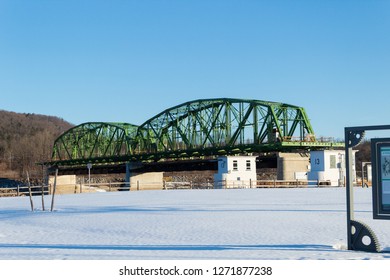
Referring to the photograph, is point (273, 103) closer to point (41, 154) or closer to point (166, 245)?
point (166, 245)

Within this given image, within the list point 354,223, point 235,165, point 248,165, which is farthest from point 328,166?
point 354,223

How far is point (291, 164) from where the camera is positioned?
64.8 meters

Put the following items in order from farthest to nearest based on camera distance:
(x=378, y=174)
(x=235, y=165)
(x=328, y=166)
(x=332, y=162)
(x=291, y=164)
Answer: (x=291, y=164), (x=235, y=165), (x=332, y=162), (x=328, y=166), (x=378, y=174)

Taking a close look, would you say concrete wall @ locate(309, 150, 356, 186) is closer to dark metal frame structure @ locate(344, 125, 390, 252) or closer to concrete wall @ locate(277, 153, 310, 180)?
concrete wall @ locate(277, 153, 310, 180)

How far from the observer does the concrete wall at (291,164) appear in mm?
63431

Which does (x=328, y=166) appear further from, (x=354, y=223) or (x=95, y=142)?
(x=95, y=142)

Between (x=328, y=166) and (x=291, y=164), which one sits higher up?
(x=291, y=164)

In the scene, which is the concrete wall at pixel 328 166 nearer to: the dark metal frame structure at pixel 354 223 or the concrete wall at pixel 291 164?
the concrete wall at pixel 291 164

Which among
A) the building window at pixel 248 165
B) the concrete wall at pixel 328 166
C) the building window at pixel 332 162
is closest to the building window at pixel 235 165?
the building window at pixel 248 165

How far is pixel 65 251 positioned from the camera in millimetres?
10617

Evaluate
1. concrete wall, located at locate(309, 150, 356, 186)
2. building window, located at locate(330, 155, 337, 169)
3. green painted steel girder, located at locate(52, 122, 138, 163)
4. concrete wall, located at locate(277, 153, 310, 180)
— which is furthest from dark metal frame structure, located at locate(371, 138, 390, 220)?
green painted steel girder, located at locate(52, 122, 138, 163)

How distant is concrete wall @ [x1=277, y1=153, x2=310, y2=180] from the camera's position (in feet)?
208

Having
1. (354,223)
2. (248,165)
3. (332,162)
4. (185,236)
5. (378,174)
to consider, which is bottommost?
(185,236)
